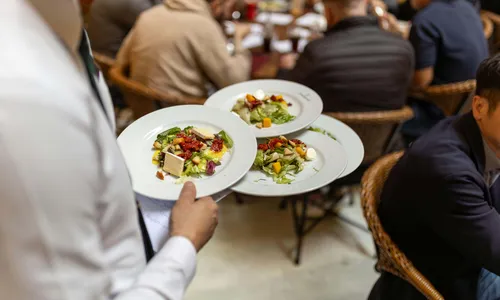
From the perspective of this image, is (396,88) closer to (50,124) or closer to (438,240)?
(438,240)

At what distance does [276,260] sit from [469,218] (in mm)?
1190

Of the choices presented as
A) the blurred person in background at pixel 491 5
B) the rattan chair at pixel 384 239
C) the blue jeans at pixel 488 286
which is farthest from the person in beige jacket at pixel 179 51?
the blurred person in background at pixel 491 5

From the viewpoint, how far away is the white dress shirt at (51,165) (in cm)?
49

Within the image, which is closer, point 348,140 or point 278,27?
point 348,140

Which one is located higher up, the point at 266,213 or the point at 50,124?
the point at 50,124

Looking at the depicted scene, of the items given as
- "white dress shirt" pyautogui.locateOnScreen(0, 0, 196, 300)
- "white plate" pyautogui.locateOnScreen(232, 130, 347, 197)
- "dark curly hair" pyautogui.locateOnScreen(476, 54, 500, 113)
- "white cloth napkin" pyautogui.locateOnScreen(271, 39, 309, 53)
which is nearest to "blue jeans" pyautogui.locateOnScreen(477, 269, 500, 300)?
"dark curly hair" pyautogui.locateOnScreen(476, 54, 500, 113)

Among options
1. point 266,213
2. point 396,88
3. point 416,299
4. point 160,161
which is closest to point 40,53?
point 160,161

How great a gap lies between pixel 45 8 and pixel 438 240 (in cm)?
116

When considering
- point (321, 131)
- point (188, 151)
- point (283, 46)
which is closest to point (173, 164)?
point (188, 151)

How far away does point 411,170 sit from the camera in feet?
3.89

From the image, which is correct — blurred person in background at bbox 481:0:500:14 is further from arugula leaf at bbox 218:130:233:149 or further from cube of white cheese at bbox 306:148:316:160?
arugula leaf at bbox 218:130:233:149

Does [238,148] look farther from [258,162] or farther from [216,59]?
[216,59]

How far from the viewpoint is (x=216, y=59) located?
1.99 m

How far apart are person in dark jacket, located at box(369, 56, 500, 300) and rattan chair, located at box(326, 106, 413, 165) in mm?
409
